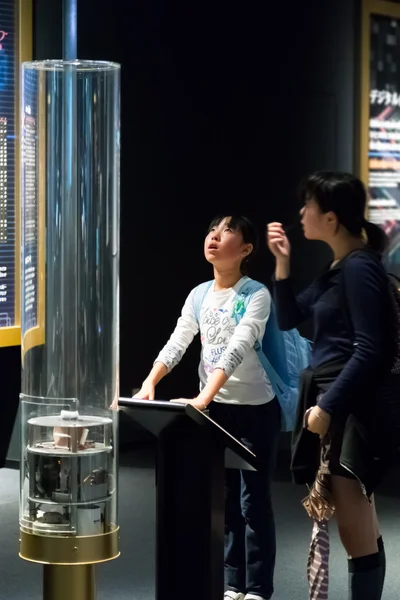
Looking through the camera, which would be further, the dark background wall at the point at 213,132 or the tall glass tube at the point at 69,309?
the dark background wall at the point at 213,132

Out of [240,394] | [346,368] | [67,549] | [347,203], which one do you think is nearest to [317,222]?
[347,203]

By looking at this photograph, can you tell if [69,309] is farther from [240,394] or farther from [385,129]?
[385,129]

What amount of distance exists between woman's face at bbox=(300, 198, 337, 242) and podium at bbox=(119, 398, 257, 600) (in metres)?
0.79

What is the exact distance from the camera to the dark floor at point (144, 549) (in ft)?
12.8

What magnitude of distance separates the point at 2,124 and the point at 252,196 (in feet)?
5.16

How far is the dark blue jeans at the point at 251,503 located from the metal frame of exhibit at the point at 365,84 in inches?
132

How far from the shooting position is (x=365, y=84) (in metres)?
6.62

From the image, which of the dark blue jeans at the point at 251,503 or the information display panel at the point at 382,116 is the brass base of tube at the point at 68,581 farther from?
the information display panel at the point at 382,116

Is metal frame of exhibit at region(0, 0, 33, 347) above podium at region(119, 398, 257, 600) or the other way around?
above

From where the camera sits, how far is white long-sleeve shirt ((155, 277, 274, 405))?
3451 millimetres

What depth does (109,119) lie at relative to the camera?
93.8 inches

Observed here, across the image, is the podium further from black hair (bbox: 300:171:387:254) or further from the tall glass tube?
black hair (bbox: 300:171:387:254)

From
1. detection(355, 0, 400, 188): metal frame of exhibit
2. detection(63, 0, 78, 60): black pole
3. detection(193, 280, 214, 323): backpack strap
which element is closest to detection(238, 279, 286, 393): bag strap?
detection(193, 280, 214, 323): backpack strap

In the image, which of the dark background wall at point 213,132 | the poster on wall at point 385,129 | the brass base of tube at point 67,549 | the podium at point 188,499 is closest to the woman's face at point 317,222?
the podium at point 188,499
